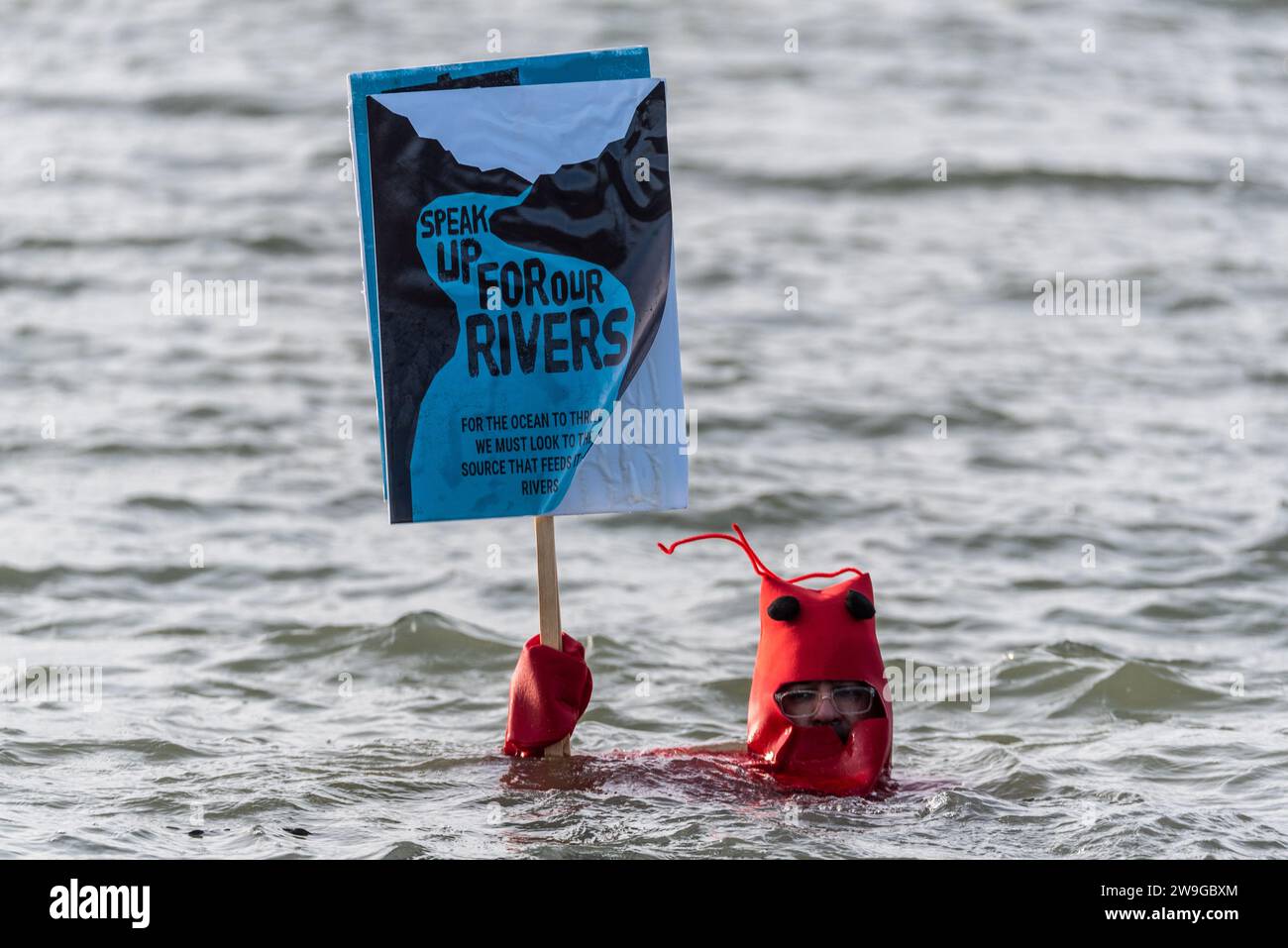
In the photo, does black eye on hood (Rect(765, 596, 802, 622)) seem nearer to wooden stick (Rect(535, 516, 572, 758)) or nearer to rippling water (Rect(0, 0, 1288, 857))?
rippling water (Rect(0, 0, 1288, 857))

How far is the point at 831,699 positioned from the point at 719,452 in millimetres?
5573

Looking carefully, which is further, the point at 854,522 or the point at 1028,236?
the point at 1028,236

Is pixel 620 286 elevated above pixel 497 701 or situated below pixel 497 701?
above

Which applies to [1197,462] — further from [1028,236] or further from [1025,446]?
[1028,236]

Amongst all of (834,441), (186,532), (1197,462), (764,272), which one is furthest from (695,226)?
(186,532)

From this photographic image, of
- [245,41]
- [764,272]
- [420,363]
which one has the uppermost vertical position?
[245,41]

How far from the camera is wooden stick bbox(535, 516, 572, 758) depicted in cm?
536

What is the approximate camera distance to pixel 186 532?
31.1ft

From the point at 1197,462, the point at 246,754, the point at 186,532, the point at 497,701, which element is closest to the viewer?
the point at 246,754

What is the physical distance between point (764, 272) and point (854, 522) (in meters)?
4.75

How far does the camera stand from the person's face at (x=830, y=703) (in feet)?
18.2
